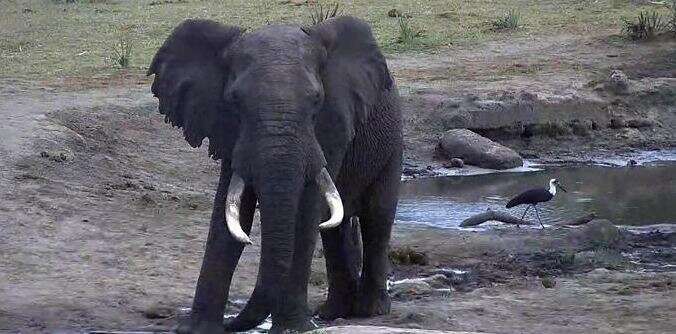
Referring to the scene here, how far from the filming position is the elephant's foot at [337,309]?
8320 millimetres

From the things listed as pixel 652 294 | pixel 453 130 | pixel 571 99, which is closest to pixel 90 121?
pixel 453 130

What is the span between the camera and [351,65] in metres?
7.30

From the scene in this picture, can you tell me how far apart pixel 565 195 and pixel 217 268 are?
6495 mm

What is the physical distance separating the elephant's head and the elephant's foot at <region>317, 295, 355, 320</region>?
4.21 ft

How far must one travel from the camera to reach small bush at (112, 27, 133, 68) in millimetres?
17297

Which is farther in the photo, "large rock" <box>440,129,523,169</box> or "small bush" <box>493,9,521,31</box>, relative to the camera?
"small bush" <box>493,9,521,31</box>

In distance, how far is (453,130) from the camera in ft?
47.9

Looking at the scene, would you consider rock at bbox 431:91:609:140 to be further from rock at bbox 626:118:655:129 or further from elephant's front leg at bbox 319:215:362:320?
elephant's front leg at bbox 319:215:362:320

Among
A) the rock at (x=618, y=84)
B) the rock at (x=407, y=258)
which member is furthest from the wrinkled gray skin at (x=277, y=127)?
the rock at (x=618, y=84)

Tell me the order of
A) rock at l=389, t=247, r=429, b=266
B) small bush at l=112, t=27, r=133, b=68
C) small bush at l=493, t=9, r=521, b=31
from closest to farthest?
rock at l=389, t=247, r=429, b=266 < small bush at l=112, t=27, r=133, b=68 < small bush at l=493, t=9, r=521, b=31

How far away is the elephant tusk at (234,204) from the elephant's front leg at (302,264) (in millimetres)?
356

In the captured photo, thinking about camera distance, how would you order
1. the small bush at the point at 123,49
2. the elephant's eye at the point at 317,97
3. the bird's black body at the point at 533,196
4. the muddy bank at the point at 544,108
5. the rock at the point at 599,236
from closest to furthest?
the elephant's eye at the point at 317,97 → the rock at the point at 599,236 → the bird's black body at the point at 533,196 → the muddy bank at the point at 544,108 → the small bush at the point at 123,49

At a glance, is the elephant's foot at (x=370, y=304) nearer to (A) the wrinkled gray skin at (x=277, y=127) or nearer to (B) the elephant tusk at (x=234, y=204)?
(A) the wrinkled gray skin at (x=277, y=127)

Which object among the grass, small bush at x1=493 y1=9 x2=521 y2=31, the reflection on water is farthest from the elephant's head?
small bush at x1=493 y1=9 x2=521 y2=31
